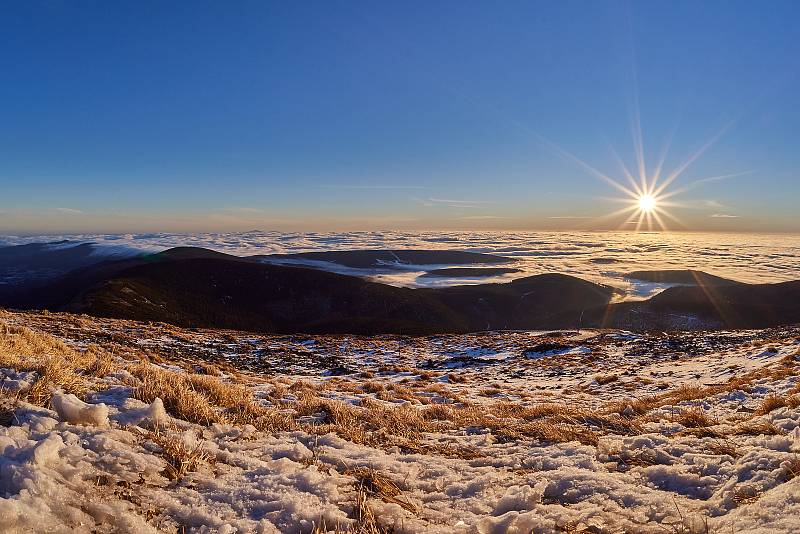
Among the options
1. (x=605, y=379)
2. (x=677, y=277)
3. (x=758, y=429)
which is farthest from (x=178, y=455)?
(x=677, y=277)

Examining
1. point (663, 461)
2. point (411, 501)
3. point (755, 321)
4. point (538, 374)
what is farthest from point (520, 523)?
point (755, 321)

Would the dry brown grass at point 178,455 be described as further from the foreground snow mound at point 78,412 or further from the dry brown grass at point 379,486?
the dry brown grass at point 379,486

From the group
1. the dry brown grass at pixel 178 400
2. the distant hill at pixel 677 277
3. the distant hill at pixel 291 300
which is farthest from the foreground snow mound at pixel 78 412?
the distant hill at pixel 677 277

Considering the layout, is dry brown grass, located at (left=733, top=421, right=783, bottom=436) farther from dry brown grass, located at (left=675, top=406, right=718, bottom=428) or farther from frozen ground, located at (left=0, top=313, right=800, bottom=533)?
dry brown grass, located at (left=675, top=406, right=718, bottom=428)

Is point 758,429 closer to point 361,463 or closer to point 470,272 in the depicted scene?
point 361,463

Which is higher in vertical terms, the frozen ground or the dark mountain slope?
the frozen ground

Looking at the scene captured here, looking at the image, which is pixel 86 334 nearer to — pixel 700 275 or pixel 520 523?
pixel 520 523

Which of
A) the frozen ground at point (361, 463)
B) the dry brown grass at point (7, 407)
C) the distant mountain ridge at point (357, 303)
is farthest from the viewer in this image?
the distant mountain ridge at point (357, 303)

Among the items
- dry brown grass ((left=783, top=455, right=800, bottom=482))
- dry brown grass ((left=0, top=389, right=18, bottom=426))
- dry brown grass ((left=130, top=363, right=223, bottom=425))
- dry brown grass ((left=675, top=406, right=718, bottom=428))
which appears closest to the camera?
dry brown grass ((left=0, top=389, right=18, bottom=426))

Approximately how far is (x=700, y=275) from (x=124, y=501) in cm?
19835

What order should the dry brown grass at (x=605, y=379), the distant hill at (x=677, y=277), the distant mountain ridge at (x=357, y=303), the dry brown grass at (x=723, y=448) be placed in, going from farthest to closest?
the distant hill at (x=677, y=277) → the distant mountain ridge at (x=357, y=303) → the dry brown grass at (x=605, y=379) → the dry brown grass at (x=723, y=448)

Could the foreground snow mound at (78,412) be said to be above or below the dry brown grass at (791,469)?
above

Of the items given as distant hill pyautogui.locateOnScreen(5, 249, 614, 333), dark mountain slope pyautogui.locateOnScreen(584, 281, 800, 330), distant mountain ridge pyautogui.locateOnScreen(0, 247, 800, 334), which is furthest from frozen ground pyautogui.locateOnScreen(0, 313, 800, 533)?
dark mountain slope pyautogui.locateOnScreen(584, 281, 800, 330)

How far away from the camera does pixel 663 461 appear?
4.21 metres
